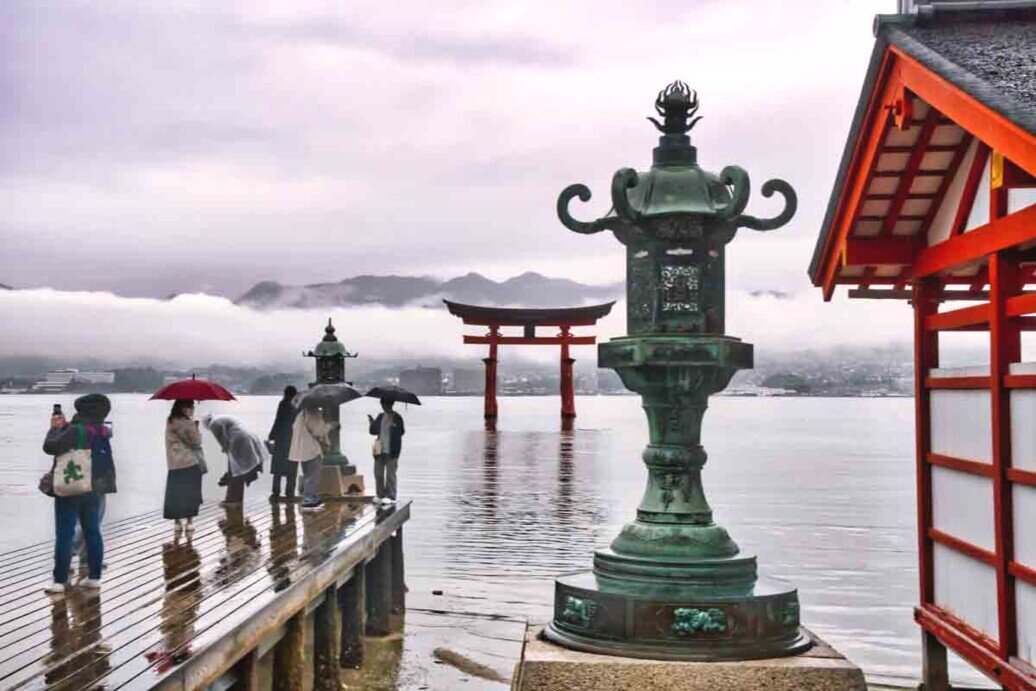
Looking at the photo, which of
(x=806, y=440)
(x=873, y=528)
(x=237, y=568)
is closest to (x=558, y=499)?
(x=873, y=528)

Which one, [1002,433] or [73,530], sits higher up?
[1002,433]

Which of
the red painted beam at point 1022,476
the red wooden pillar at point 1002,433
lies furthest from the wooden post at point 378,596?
the red painted beam at point 1022,476

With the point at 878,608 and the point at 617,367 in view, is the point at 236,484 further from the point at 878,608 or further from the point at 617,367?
the point at 617,367

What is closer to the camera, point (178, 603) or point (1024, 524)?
point (1024, 524)

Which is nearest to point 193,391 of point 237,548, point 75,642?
point 237,548

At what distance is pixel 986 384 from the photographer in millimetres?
7977

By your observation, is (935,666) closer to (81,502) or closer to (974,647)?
(974,647)

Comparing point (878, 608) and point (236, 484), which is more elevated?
point (236, 484)

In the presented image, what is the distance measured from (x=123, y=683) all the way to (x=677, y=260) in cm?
380

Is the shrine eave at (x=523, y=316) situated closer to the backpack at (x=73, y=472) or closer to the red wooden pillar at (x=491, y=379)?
the red wooden pillar at (x=491, y=379)

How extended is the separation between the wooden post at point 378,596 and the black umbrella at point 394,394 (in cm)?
212

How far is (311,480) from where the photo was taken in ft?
52.4

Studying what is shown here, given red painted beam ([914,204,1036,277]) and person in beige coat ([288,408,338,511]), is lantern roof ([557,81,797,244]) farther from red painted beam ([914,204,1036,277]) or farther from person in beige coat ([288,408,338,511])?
person in beige coat ([288,408,338,511])

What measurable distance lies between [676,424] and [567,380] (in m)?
69.5
